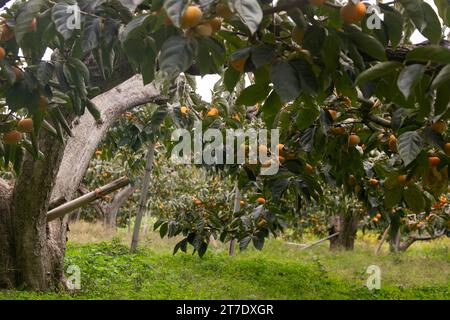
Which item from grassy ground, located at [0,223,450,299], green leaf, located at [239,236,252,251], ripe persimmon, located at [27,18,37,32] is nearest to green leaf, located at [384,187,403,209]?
ripe persimmon, located at [27,18,37,32]

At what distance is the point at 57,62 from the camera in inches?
58.2

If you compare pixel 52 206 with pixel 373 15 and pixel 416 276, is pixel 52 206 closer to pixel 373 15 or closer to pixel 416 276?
pixel 373 15

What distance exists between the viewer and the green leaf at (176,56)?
1.00 metres

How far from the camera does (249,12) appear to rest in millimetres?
942

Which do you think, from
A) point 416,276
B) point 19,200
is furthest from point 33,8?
point 416,276

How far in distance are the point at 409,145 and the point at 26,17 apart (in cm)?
113

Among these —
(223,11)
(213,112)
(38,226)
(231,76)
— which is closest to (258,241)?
(213,112)

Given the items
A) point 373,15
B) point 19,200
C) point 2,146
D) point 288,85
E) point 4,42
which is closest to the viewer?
point 288,85

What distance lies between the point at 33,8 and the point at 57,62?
9.8 inches

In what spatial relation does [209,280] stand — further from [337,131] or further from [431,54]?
[431,54]

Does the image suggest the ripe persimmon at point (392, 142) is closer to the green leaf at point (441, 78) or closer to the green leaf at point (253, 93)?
the green leaf at point (253, 93)

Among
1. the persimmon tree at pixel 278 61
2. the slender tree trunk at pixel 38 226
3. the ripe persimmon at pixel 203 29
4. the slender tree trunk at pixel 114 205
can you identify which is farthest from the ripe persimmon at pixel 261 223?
the slender tree trunk at pixel 114 205

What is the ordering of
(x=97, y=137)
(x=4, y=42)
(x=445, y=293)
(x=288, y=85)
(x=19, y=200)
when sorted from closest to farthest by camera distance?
(x=288, y=85) → (x=4, y=42) → (x=19, y=200) → (x=97, y=137) → (x=445, y=293)

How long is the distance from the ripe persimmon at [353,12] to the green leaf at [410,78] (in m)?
0.18
